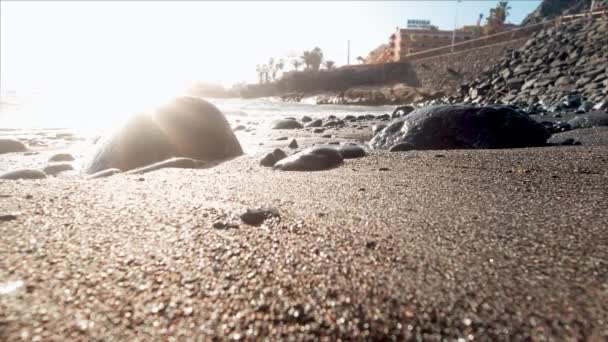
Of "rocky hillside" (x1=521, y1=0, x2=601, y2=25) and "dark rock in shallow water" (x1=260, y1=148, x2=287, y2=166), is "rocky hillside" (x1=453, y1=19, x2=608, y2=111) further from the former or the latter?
"rocky hillside" (x1=521, y1=0, x2=601, y2=25)

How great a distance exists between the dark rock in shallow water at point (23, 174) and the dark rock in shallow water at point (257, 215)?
2.21 metres

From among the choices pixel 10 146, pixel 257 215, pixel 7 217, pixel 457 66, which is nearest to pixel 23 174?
pixel 7 217

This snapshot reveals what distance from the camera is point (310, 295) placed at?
0.87 metres

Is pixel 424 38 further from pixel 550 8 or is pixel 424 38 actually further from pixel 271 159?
pixel 271 159

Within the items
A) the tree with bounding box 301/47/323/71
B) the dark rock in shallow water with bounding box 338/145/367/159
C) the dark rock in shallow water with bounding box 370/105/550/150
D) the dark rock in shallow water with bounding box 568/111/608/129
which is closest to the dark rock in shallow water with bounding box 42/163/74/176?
the dark rock in shallow water with bounding box 338/145/367/159

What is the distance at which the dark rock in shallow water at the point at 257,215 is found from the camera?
4.55ft

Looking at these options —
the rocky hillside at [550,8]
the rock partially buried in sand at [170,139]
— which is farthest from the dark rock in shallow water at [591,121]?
the rocky hillside at [550,8]

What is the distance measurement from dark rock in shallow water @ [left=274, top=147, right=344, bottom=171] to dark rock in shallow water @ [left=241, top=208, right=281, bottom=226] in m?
1.18

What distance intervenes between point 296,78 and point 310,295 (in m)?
51.0

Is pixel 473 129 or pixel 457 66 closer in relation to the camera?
pixel 473 129

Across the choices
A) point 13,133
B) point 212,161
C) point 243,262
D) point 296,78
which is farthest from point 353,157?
point 296,78

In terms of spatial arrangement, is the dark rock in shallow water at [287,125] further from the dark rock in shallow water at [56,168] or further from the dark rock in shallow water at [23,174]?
the dark rock in shallow water at [23,174]

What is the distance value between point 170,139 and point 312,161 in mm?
1546

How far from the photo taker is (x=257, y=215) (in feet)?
4.64
